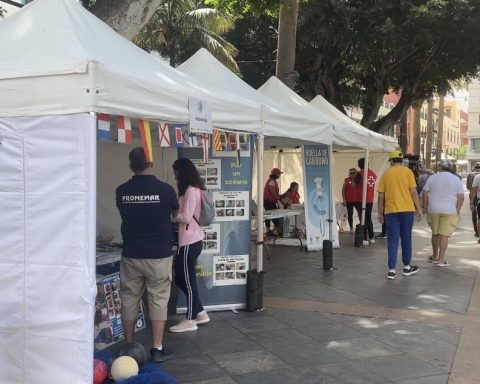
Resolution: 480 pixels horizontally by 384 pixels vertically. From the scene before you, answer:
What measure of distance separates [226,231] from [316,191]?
14.4 feet

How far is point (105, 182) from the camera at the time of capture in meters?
7.30

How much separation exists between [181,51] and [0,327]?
2149cm

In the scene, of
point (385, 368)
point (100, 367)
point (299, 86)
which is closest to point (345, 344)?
point (385, 368)

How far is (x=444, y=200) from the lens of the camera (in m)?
8.82

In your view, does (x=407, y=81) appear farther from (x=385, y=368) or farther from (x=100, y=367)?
(x=100, y=367)

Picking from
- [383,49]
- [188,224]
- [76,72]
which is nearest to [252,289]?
[188,224]

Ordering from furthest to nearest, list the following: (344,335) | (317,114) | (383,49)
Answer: (383,49)
(317,114)
(344,335)

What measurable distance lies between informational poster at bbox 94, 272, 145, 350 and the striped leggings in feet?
2.01

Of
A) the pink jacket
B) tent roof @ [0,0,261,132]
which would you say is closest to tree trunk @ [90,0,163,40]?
tent roof @ [0,0,261,132]

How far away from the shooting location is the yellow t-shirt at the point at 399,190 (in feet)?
26.2

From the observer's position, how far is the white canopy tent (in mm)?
3502

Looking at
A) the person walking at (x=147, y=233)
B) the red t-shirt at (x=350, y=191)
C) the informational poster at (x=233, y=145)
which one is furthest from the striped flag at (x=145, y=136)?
the red t-shirt at (x=350, y=191)

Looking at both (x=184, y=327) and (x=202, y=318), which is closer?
(x=184, y=327)

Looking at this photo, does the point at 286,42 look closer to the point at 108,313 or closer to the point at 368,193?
the point at 368,193
